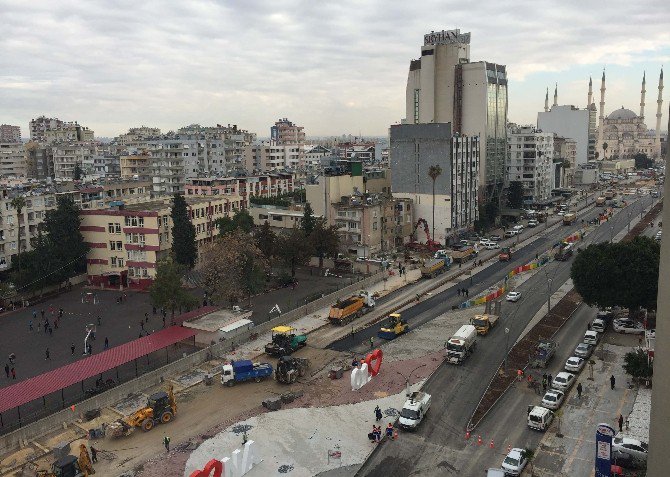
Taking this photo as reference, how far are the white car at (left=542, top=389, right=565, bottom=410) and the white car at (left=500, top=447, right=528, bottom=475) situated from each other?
22.2ft

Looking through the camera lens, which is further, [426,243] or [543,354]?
[426,243]

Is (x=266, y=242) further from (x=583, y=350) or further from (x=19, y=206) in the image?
(x=583, y=350)

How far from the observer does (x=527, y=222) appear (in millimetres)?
109938

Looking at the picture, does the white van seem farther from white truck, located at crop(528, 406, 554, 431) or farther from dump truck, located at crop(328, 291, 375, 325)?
dump truck, located at crop(328, 291, 375, 325)

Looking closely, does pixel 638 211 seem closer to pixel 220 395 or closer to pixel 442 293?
pixel 442 293

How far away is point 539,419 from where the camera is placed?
1235 inches

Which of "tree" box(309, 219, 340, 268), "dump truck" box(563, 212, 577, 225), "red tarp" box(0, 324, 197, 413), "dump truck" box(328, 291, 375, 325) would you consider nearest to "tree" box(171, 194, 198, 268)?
"tree" box(309, 219, 340, 268)

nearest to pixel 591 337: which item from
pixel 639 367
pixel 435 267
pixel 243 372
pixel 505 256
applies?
pixel 639 367

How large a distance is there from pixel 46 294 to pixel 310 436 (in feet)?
151

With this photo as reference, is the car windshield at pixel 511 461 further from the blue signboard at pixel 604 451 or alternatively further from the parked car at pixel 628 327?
the parked car at pixel 628 327

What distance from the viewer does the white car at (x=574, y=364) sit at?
1533 inches

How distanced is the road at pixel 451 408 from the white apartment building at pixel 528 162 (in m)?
70.3

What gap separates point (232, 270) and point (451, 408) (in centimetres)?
2669

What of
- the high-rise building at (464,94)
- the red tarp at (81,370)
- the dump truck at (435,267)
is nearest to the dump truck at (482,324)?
the dump truck at (435,267)
